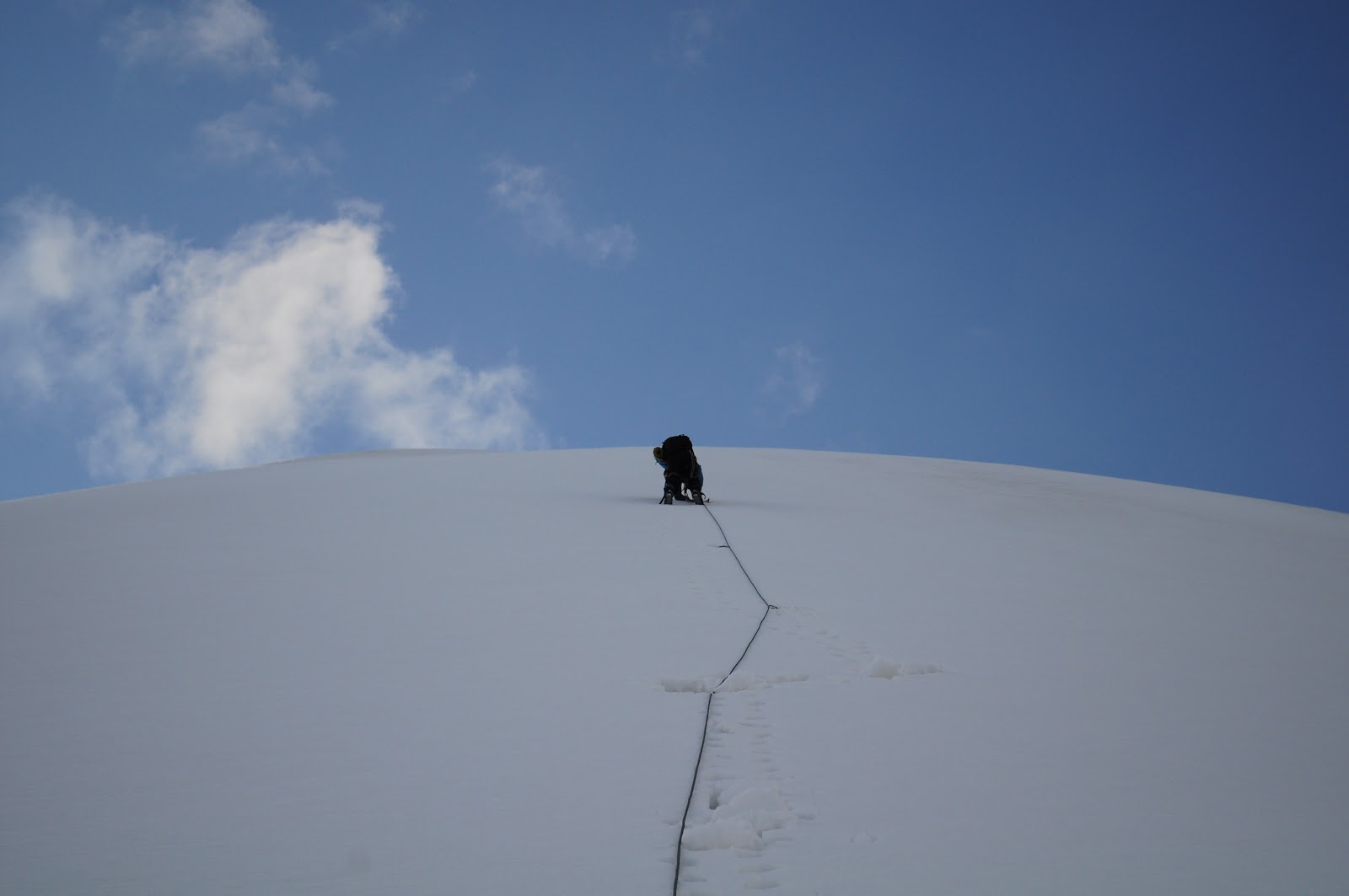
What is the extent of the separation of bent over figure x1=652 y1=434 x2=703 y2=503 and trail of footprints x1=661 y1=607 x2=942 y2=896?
15.6 feet

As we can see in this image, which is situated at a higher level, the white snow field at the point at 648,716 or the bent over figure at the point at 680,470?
the bent over figure at the point at 680,470

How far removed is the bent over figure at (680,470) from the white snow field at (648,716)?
1.60 m

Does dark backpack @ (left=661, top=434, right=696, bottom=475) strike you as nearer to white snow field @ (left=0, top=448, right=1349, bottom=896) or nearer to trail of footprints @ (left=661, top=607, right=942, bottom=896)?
white snow field @ (left=0, top=448, right=1349, bottom=896)

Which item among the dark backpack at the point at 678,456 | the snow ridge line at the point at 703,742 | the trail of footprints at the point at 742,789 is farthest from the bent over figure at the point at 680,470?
the trail of footprints at the point at 742,789

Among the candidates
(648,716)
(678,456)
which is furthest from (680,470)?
(648,716)

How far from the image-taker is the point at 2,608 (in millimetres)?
4426

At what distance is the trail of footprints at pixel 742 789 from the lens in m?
2.02

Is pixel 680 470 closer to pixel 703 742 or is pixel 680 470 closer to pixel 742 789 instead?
pixel 703 742

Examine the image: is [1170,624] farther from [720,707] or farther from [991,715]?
[720,707]

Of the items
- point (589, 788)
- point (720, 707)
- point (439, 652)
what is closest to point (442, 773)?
point (589, 788)

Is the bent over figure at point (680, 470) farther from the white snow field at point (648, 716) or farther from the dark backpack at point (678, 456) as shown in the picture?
the white snow field at point (648, 716)

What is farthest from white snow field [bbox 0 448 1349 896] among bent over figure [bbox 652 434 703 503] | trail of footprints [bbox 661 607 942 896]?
bent over figure [bbox 652 434 703 503]

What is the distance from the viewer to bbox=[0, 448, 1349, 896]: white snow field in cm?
206

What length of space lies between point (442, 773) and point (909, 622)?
2.69 meters
